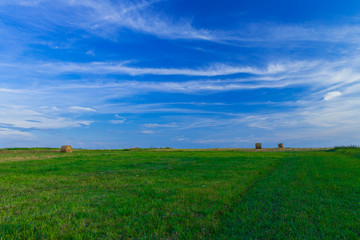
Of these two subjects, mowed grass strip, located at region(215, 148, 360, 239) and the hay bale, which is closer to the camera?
mowed grass strip, located at region(215, 148, 360, 239)

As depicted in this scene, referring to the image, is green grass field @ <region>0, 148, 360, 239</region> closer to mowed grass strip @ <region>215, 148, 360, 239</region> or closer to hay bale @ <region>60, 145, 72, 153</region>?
mowed grass strip @ <region>215, 148, 360, 239</region>

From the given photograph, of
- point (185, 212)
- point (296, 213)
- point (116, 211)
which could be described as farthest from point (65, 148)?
point (296, 213)

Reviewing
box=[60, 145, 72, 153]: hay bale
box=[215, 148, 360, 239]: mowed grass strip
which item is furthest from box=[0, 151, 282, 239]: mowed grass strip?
box=[60, 145, 72, 153]: hay bale

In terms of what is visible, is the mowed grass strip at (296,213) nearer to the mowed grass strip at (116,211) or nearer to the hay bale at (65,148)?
the mowed grass strip at (116,211)

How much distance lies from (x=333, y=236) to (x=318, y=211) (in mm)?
1689

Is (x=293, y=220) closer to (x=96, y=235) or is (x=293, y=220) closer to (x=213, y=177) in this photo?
(x=96, y=235)

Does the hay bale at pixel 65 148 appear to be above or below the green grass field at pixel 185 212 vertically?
above

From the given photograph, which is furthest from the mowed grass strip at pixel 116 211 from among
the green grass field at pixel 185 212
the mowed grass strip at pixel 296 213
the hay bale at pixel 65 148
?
the hay bale at pixel 65 148

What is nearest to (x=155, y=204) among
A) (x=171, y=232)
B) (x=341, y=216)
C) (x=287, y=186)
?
(x=171, y=232)

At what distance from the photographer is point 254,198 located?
8.77 m

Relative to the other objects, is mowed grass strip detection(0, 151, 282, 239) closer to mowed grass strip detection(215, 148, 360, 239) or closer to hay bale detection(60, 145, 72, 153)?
mowed grass strip detection(215, 148, 360, 239)

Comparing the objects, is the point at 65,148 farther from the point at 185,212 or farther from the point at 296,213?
the point at 296,213

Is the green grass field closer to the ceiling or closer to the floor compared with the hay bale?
closer to the floor

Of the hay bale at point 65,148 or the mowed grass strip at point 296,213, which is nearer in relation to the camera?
the mowed grass strip at point 296,213
